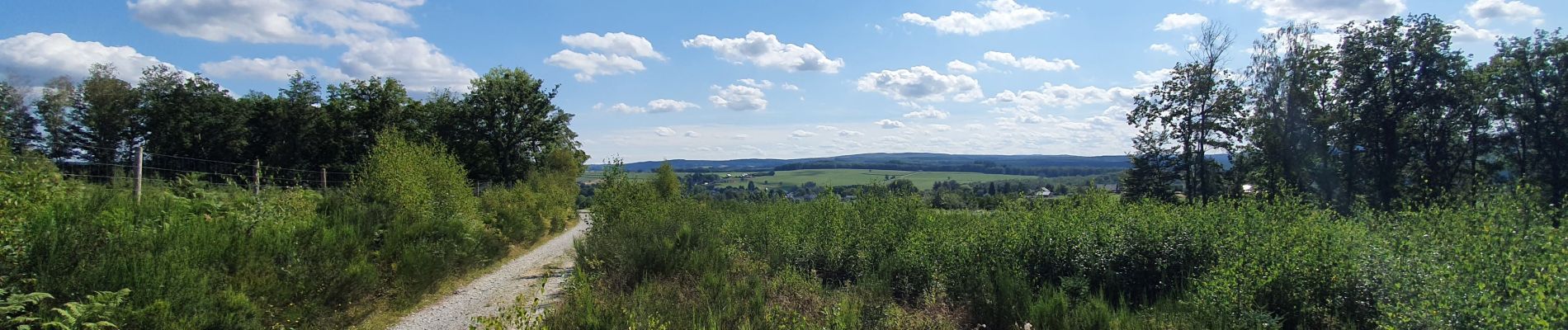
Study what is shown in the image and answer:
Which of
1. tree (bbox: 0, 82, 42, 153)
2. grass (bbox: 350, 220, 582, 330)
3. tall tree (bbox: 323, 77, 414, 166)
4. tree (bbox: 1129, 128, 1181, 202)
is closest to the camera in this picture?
grass (bbox: 350, 220, 582, 330)

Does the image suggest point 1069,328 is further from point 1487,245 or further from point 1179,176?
point 1179,176

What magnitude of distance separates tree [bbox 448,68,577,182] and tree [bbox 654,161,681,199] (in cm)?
1609

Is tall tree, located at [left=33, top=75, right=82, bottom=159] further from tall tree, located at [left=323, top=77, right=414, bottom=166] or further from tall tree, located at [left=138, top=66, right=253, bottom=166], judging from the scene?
tall tree, located at [left=323, top=77, right=414, bottom=166]

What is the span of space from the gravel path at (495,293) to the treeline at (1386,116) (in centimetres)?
2316

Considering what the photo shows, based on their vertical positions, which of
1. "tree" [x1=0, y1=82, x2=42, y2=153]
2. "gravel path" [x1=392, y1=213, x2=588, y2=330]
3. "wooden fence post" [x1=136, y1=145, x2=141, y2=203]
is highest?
"tree" [x1=0, y1=82, x2=42, y2=153]

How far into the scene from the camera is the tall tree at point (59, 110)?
1165 inches

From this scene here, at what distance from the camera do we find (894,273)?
361 inches

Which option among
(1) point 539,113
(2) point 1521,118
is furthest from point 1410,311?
(1) point 539,113

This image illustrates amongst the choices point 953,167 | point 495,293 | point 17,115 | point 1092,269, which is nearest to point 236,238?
point 495,293

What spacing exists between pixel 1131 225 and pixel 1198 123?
2466 centimetres

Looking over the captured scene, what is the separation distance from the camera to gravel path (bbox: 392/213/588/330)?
8.54m

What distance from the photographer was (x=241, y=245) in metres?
7.36

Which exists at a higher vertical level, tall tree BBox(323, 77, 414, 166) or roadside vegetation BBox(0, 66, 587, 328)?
tall tree BBox(323, 77, 414, 166)

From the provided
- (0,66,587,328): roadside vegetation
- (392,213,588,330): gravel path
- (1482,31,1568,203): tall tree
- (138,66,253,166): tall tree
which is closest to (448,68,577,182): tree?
(138,66,253,166): tall tree
